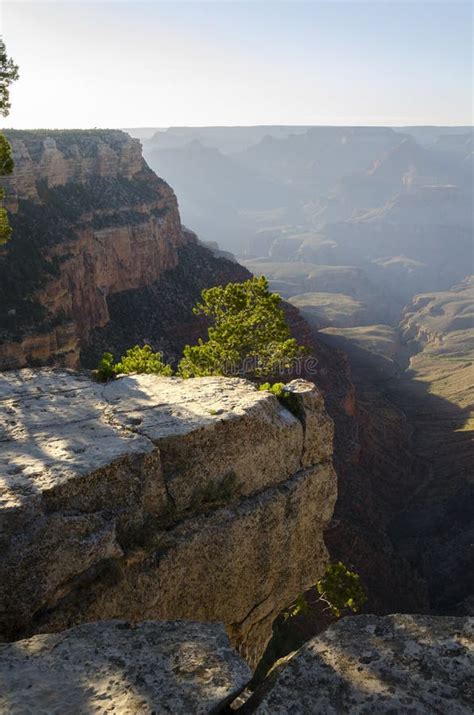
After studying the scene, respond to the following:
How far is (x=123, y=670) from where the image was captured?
721 cm

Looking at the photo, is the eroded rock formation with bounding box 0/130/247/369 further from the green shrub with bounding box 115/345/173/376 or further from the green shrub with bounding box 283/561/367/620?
the green shrub with bounding box 283/561/367/620

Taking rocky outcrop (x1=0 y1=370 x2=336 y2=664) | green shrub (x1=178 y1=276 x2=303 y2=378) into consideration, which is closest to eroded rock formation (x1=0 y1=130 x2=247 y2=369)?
green shrub (x1=178 y1=276 x2=303 y2=378)

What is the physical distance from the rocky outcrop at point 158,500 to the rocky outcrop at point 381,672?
4.07 metres

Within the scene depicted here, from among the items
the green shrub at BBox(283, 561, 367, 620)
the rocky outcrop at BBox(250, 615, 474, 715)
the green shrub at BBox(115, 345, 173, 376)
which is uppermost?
the green shrub at BBox(115, 345, 173, 376)

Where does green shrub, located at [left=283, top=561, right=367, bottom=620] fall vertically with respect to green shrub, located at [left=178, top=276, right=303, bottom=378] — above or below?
below

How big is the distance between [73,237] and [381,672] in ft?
163

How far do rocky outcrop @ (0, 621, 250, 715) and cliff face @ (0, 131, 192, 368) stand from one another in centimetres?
3263

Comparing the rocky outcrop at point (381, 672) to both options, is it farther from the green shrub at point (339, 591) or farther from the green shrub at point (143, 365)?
the green shrub at point (339, 591)

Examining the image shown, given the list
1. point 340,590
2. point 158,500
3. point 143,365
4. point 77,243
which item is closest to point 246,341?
point 143,365

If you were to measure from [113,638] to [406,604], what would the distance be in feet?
132

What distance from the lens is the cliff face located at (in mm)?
42406

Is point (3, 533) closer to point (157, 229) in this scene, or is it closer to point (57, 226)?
point (57, 226)

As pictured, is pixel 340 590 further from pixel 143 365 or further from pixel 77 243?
pixel 77 243

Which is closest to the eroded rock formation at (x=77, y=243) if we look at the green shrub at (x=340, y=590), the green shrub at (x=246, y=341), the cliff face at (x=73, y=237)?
the cliff face at (x=73, y=237)
